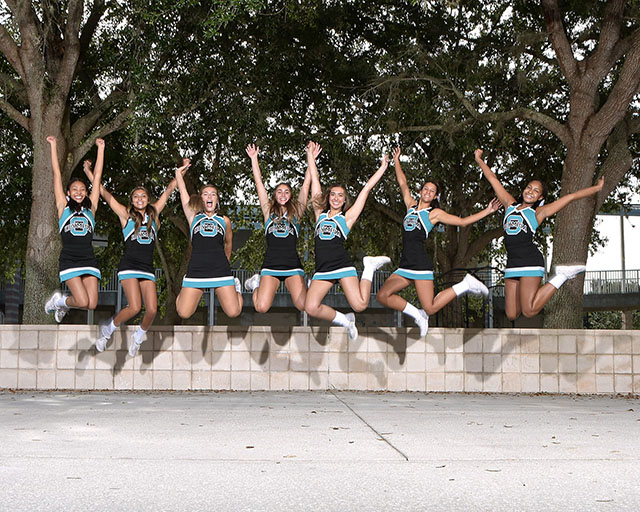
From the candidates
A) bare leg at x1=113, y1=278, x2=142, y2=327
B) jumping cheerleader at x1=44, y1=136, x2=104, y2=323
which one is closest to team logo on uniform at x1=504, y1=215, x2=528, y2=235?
bare leg at x1=113, y1=278, x2=142, y2=327

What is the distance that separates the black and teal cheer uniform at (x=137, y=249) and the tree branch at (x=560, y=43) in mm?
7799

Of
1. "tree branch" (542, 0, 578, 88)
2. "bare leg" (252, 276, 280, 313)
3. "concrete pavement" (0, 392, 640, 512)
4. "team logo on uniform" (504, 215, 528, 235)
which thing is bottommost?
"concrete pavement" (0, 392, 640, 512)

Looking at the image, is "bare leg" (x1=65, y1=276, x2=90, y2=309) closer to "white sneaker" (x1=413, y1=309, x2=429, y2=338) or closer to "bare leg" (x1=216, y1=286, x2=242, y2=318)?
"bare leg" (x1=216, y1=286, x2=242, y2=318)

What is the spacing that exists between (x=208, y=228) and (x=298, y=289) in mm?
1477

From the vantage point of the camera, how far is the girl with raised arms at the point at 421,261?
10.3 meters

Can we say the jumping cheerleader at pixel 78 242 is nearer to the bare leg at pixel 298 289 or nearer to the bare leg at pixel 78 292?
the bare leg at pixel 78 292

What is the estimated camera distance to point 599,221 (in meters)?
25.7

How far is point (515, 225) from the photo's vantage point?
10422 millimetres

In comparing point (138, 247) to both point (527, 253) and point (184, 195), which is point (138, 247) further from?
point (527, 253)

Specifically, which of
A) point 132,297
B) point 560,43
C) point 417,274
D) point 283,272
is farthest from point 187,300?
point 560,43

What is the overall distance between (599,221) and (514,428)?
2031 centimetres

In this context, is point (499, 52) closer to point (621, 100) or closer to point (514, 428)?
point (621, 100)

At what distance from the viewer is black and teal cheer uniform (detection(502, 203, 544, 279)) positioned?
10328 millimetres

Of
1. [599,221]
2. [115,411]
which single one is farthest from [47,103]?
[599,221]
